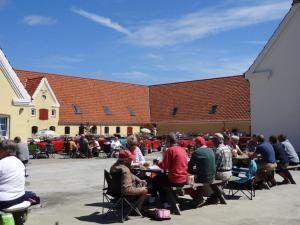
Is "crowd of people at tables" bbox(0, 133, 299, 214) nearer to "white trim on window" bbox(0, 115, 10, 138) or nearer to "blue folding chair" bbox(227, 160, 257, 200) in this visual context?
"blue folding chair" bbox(227, 160, 257, 200)

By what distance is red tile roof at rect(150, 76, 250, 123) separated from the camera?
49750 millimetres

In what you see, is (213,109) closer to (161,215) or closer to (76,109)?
(76,109)

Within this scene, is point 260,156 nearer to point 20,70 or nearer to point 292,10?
point 292,10

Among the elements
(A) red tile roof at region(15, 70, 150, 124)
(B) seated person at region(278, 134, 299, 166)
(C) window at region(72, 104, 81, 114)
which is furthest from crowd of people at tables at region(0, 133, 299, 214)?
(C) window at region(72, 104, 81, 114)

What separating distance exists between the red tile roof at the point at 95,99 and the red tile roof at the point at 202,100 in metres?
2.15

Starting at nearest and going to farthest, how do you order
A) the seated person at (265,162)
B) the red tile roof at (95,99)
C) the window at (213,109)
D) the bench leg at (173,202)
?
1. the bench leg at (173,202)
2. the seated person at (265,162)
3. the red tile roof at (95,99)
4. the window at (213,109)

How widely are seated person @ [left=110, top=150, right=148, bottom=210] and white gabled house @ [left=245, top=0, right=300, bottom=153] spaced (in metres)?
15.3

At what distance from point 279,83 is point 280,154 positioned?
993 cm

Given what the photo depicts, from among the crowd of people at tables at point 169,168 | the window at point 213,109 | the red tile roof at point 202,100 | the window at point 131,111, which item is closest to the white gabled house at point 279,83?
the crowd of people at tables at point 169,168

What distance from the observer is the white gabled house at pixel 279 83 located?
909 inches

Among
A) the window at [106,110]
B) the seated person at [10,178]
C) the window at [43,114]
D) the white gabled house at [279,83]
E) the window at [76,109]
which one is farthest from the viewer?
the window at [106,110]

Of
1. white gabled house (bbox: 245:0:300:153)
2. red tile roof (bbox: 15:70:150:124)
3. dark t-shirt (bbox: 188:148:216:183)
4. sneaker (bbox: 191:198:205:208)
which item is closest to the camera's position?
dark t-shirt (bbox: 188:148:216:183)

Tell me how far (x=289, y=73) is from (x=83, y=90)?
32.7 metres

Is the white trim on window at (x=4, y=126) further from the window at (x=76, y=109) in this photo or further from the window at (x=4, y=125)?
Answer: the window at (x=76, y=109)
